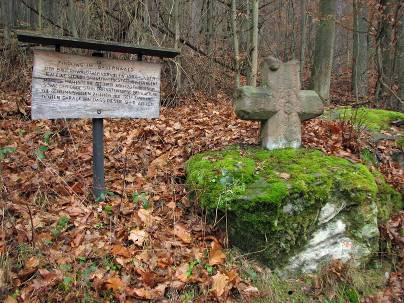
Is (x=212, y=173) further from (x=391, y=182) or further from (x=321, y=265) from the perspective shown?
(x=391, y=182)

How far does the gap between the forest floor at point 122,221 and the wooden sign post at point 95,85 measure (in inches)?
20.4

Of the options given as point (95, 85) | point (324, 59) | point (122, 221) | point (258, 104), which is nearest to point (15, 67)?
point (95, 85)

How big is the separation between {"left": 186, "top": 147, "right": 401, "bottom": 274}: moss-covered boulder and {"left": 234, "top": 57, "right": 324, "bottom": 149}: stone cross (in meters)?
0.44

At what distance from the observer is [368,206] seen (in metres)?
4.26

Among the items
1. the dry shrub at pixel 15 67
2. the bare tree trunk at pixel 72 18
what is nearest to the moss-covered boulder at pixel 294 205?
the bare tree trunk at pixel 72 18

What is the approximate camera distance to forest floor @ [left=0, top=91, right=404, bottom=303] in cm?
326

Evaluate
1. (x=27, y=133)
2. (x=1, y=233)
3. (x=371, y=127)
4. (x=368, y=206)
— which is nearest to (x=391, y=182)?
(x=368, y=206)

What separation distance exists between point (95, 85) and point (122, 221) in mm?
1515

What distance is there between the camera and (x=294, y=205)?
3934 mm

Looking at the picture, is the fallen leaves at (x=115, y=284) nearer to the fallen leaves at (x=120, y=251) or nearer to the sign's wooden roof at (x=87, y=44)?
the fallen leaves at (x=120, y=251)

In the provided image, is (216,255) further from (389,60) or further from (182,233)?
(389,60)

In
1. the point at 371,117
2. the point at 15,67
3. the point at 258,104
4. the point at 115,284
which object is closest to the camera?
the point at 115,284

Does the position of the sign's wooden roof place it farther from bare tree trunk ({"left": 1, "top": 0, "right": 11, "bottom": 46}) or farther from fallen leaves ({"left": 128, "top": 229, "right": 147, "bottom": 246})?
bare tree trunk ({"left": 1, "top": 0, "right": 11, "bottom": 46})

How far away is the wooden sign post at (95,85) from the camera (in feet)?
12.3
